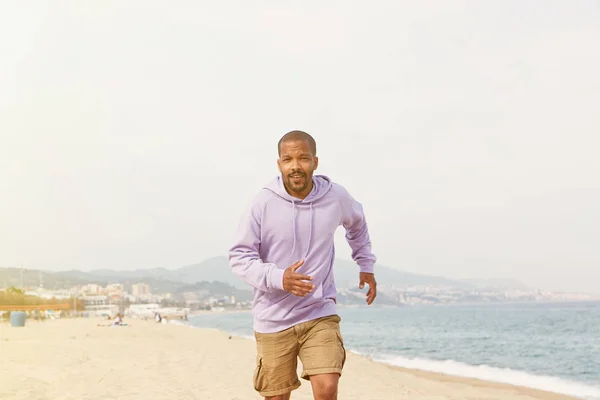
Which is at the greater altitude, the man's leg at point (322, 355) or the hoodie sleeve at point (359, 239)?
the hoodie sleeve at point (359, 239)

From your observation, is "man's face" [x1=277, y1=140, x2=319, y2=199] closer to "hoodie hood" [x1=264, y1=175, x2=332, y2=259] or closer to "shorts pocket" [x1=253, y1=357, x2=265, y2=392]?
"hoodie hood" [x1=264, y1=175, x2=332, y2=259]

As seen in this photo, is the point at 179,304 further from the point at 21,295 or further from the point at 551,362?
the point at 551,362

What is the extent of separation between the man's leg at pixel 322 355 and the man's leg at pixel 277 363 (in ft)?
0.24

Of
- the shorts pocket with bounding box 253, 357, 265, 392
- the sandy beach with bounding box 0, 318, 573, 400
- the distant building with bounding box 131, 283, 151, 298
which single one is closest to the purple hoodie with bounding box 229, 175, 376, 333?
the shorts pocket with bounding box 253, 357, 265, 392

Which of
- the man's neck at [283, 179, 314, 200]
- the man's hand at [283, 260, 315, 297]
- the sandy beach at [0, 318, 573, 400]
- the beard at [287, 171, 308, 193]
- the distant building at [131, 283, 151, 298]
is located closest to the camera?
the man's hand at [283, 260, 315, 297]

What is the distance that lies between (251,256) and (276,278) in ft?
0.91

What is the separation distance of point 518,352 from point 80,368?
3286 centimetres

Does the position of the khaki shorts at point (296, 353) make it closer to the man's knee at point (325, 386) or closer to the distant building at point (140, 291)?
the man's knee at point (325, 386)

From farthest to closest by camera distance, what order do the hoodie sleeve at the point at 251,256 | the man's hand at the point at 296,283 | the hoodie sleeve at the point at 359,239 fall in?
the hoodie sleeve at the point at 359,239
the hoodie sleeve at the point at 251,256
the man's hand at the point at 296,283

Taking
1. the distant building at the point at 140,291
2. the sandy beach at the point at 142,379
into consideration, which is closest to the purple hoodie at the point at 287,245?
the sandy beach at the point at 142,379

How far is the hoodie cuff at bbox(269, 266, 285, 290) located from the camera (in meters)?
3.52

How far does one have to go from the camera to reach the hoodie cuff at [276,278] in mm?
3521

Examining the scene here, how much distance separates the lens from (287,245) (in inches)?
149

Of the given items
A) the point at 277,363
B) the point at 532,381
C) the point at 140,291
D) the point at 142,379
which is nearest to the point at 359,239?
the point at 277,363
